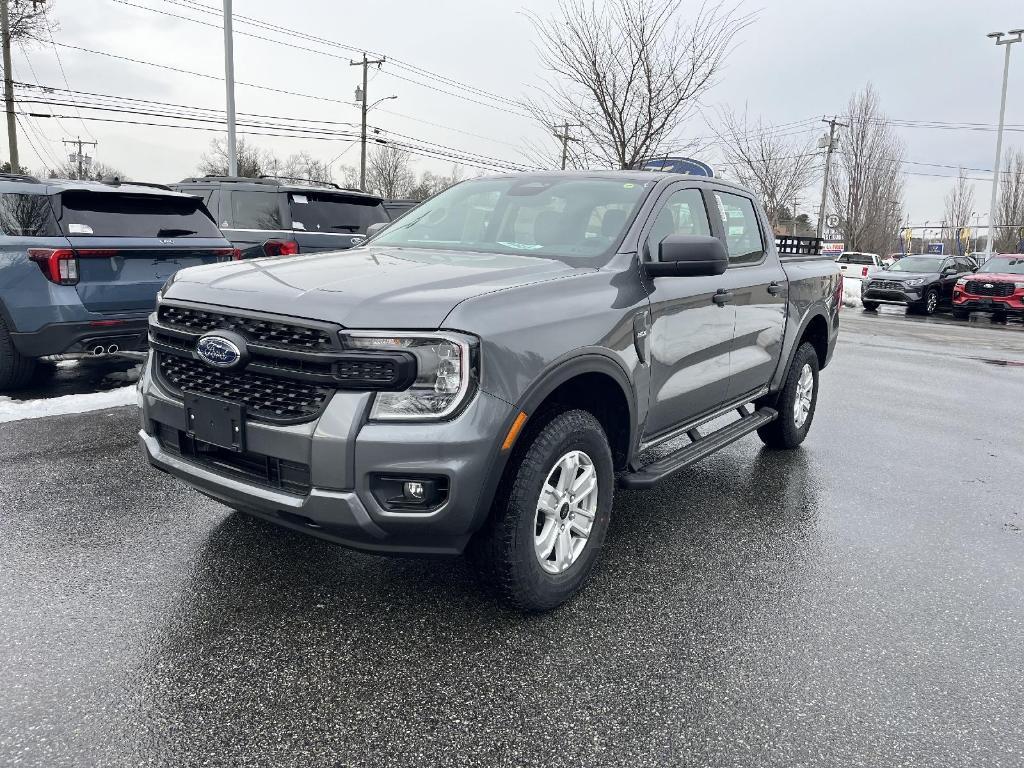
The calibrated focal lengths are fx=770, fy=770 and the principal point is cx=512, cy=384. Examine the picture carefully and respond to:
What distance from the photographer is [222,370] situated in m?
2.82

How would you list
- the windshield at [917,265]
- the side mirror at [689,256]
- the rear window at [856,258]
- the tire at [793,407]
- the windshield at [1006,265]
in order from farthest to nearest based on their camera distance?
1. the rear window at [856,258]
2. the windshield at [917,265]
3. the windshield at [1006,265]
4. the tire at [793,407]
5. the side mirror at [689,256]

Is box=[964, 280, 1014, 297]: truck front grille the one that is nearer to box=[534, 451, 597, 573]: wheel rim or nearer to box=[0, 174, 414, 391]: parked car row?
box=[0, 174, 414, 391]: parked car row

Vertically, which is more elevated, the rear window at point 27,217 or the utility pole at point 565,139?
the utility pole at point 565,139

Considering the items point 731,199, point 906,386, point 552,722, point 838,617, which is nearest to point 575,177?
point 731,199

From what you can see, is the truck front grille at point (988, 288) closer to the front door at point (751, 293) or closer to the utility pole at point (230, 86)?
the front door at point (751, 293)

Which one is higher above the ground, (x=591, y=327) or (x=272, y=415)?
(x=591, y=327)

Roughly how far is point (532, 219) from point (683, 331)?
956mm

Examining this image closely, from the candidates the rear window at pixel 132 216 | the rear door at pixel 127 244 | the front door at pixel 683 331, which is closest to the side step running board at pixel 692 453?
the front door at pixel 683 331

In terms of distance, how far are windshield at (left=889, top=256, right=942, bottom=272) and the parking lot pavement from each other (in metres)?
20.0

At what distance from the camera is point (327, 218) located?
9453 millimetres

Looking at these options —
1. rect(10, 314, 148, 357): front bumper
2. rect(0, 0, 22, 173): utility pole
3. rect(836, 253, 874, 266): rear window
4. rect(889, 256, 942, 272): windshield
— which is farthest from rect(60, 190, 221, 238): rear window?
rect(836, 253, 874, 266): rear window

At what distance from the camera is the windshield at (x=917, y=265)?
73.2ft

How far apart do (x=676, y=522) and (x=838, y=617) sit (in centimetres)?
114

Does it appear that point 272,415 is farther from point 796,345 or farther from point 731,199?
point 796,345
